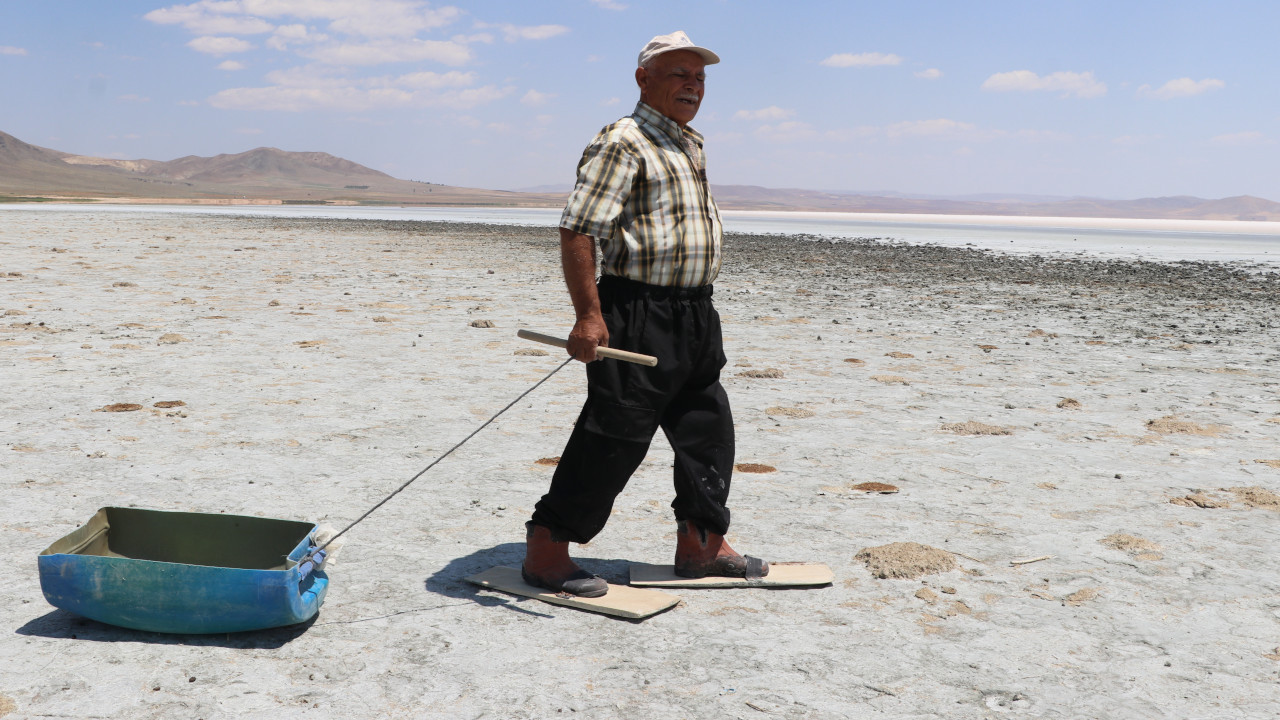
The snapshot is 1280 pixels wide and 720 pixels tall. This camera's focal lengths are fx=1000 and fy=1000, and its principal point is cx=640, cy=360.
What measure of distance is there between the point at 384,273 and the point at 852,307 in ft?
25.3

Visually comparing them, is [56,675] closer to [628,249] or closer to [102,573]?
[102,573]

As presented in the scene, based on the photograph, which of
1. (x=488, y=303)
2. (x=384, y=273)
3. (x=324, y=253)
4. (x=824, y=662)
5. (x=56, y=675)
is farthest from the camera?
(x=324, y=253)

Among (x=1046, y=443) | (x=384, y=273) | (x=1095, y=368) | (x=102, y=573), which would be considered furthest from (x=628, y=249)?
(x=384, y=273)

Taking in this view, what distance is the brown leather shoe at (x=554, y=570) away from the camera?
3.43 m

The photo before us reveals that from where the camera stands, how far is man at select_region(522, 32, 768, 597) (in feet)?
10.4

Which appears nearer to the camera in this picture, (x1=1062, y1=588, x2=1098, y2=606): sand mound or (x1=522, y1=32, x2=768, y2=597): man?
(x1=522, y1=32, x2=768, y2=597): man

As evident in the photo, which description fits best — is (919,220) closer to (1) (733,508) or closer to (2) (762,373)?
(2) (762,373)

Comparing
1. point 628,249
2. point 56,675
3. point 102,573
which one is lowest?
point 56,675

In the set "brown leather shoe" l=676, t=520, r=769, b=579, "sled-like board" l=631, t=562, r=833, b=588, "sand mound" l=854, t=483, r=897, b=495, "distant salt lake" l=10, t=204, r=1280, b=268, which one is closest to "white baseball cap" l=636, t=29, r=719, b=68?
"brown leather shoe" l=676, t=520, r=769, b=579

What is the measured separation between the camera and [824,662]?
299 cm

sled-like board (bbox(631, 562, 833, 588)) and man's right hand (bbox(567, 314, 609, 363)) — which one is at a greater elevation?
man's right hand (bbox(567, 314, 609, 363))

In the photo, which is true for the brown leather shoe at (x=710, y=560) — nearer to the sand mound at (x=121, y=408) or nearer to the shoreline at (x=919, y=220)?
the sand mound at (x=121, y=408)

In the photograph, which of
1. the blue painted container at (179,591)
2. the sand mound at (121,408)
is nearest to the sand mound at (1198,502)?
the blue painted container at (179,591)

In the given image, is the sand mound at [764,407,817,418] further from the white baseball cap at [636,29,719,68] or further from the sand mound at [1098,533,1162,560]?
the white baseball cap at [636,29,719,68]
